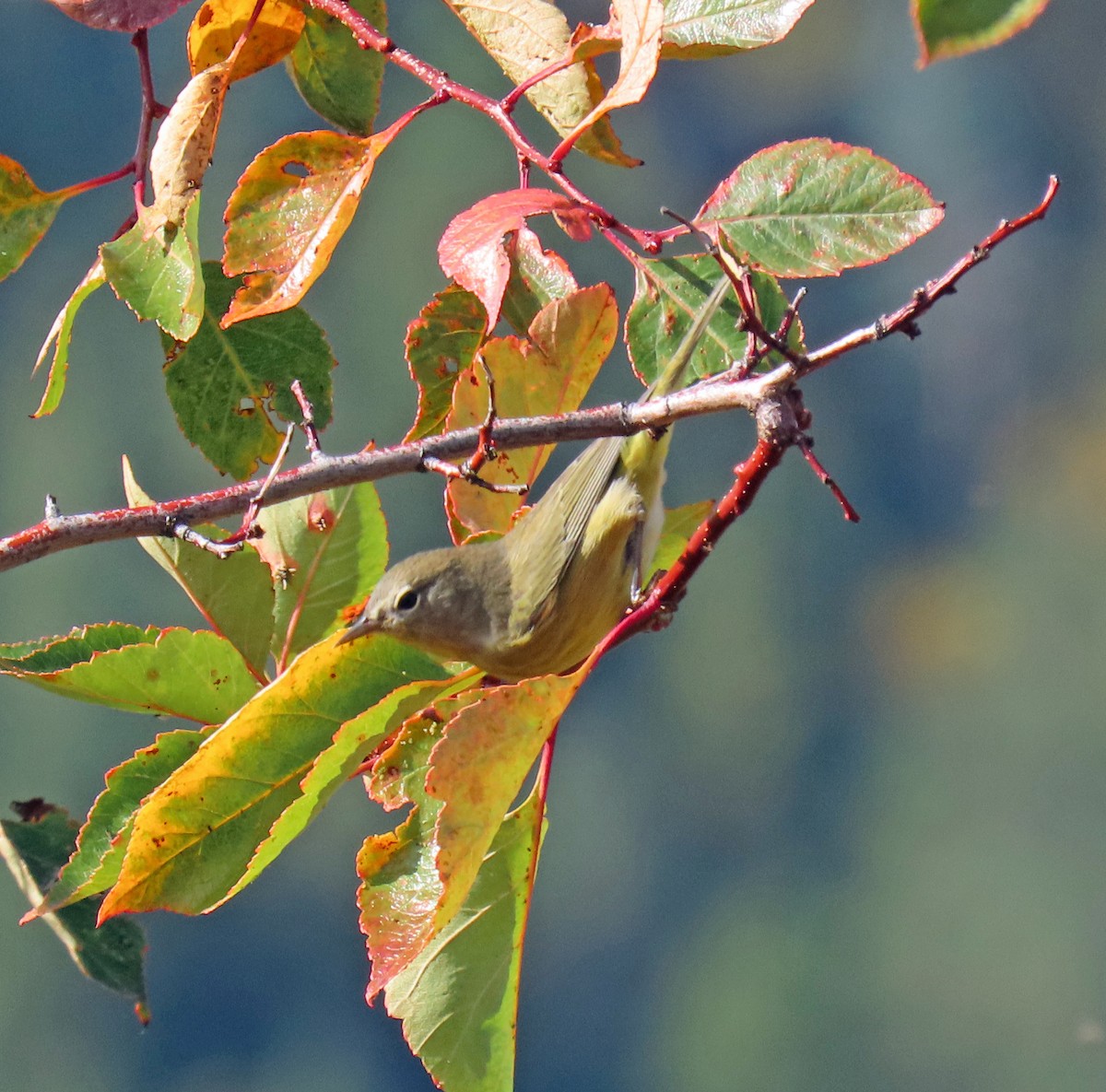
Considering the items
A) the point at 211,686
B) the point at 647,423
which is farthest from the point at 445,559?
the point at 647,423

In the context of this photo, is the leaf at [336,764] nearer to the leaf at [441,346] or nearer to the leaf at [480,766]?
the leaf at [480,766]

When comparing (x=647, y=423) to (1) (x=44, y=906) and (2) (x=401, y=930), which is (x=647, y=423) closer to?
(2) (x=401, y=930)

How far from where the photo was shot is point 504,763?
1.71 ft

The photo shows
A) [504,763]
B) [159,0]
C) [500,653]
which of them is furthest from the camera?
[500,653]

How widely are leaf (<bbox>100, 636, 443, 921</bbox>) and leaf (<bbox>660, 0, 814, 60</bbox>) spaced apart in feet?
1.04

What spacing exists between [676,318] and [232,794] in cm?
33

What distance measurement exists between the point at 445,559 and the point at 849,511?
0.66 m

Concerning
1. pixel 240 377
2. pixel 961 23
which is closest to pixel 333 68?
pixel 240 377

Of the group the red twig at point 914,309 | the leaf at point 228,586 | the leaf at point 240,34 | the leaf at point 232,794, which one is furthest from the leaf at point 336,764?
the leaf at point 240,34

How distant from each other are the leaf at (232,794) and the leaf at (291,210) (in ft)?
0.61

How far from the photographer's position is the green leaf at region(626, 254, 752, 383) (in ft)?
2.17

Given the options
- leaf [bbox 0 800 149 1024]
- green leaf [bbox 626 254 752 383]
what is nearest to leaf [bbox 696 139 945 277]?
green leaf [bbox 626 254 752 383]

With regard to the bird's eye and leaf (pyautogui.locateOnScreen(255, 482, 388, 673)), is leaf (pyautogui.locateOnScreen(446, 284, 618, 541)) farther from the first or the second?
the bird's eye

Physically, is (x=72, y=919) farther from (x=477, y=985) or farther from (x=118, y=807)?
(x=477, y=985)
